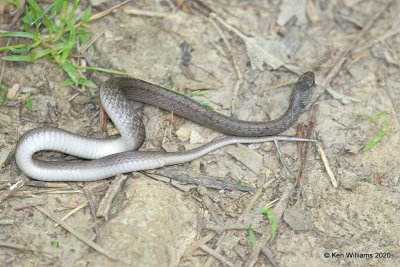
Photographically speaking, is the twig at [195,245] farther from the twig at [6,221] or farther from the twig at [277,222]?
the twig at [6,221]

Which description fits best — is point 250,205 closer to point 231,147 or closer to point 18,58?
point 231,147

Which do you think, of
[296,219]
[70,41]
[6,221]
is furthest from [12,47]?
[296,219]

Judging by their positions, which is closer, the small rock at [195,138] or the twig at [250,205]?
the twig at [250,205]

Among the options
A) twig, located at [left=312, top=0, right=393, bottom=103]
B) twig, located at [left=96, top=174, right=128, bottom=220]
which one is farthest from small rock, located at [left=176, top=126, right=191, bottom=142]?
twig, located at [left=312, top=0, right=393, bottom=103]

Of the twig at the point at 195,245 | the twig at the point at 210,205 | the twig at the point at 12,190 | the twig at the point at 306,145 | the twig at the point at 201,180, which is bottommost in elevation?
the twig at the point at 195,245

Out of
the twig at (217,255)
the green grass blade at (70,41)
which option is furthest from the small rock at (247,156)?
the green grass blade at (70,41)

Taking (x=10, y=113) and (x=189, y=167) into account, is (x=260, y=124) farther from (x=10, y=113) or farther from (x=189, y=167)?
(x=10, y=113)
